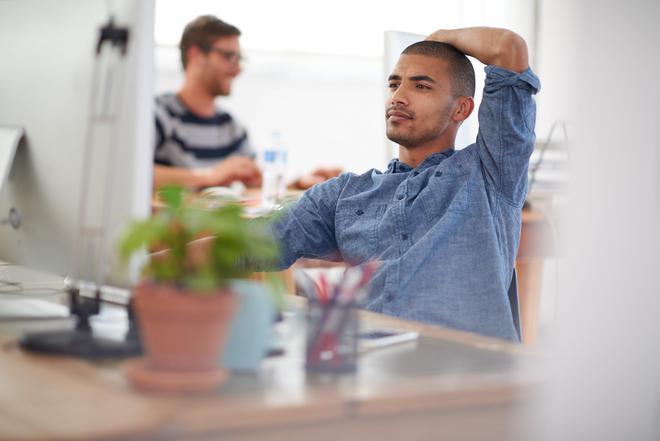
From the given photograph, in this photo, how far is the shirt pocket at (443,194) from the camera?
1.92 m

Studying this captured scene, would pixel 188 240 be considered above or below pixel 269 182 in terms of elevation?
below

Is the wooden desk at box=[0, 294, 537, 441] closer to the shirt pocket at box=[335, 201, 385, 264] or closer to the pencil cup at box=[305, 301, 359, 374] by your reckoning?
the pencil cup at box=[305, 301, 359, 374]

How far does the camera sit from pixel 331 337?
43.9 inches

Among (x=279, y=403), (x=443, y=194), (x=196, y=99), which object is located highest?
(x=196, y=99)

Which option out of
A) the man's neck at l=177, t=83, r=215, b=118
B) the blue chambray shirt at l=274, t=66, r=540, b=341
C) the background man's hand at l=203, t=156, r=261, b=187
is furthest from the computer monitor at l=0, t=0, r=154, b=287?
the man's neck at l=177, t=83, r=215, b=118

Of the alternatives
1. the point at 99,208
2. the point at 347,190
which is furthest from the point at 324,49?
the point at 99,208

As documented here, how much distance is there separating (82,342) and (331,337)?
0.30 m

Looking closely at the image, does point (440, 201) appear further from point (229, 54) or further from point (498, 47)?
point (229, 54)

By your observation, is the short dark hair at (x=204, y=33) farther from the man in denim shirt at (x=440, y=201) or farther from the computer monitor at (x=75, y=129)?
the computer monitor at (x=75, y=129)

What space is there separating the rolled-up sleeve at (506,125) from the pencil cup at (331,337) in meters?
0.90

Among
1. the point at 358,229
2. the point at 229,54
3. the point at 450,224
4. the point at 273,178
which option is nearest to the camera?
the point at 450,224

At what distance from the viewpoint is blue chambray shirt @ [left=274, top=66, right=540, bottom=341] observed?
1.86 meters

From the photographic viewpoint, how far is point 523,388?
107 cm

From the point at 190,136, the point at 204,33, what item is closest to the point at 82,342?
the point at 190,136
